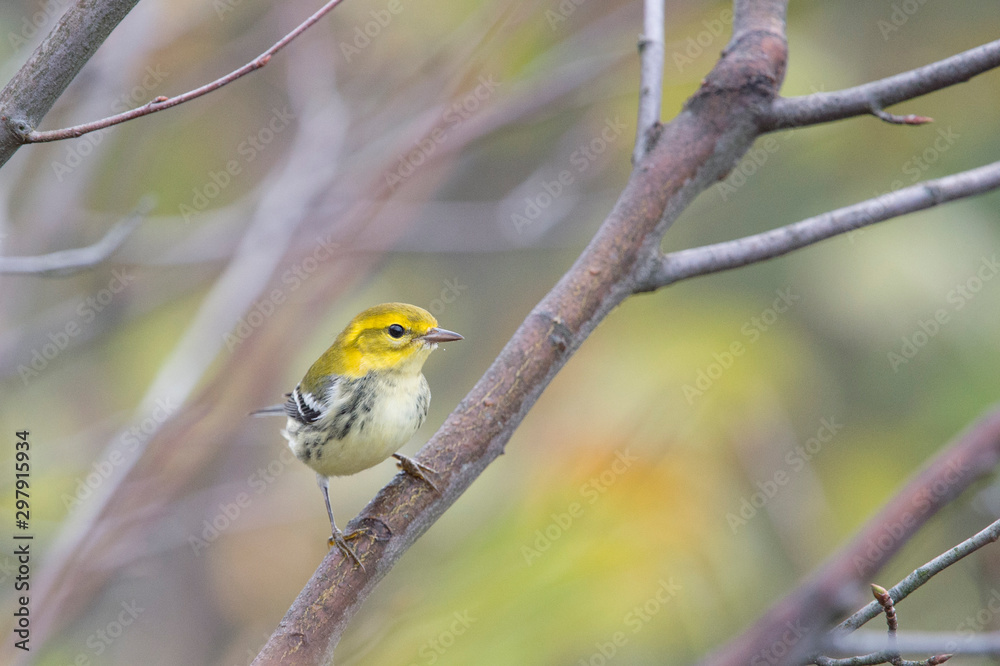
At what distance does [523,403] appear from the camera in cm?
146

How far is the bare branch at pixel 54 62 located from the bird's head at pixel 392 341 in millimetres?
1235

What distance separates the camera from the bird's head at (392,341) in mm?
2105

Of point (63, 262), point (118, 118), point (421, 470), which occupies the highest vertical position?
point (63, 262)

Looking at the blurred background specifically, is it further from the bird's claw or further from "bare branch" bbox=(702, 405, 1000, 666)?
"bare branch" bbox=(702, 405, 1000, 666)

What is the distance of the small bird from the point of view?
77.1 inches

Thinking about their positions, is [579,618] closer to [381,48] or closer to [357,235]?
[357,235]

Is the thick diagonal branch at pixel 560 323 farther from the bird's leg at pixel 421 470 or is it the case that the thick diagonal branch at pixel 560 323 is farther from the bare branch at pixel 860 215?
the bare branch at pixel 860 215

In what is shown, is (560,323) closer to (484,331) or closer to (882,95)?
(882,95)

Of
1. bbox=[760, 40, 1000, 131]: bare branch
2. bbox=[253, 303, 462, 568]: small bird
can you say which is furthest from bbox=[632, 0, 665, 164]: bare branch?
bbox=[253, 303, 462, 568]: small bird

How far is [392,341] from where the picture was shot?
2.13 metres

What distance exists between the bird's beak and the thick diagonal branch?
550 mm

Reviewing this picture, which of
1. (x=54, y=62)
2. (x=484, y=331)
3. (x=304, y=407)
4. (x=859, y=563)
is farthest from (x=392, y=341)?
(x=484, y=331)

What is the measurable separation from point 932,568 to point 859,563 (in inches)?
11.5

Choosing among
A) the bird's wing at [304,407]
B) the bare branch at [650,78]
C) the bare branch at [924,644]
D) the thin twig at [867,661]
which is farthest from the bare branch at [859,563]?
the bird's wing at [304,407]
